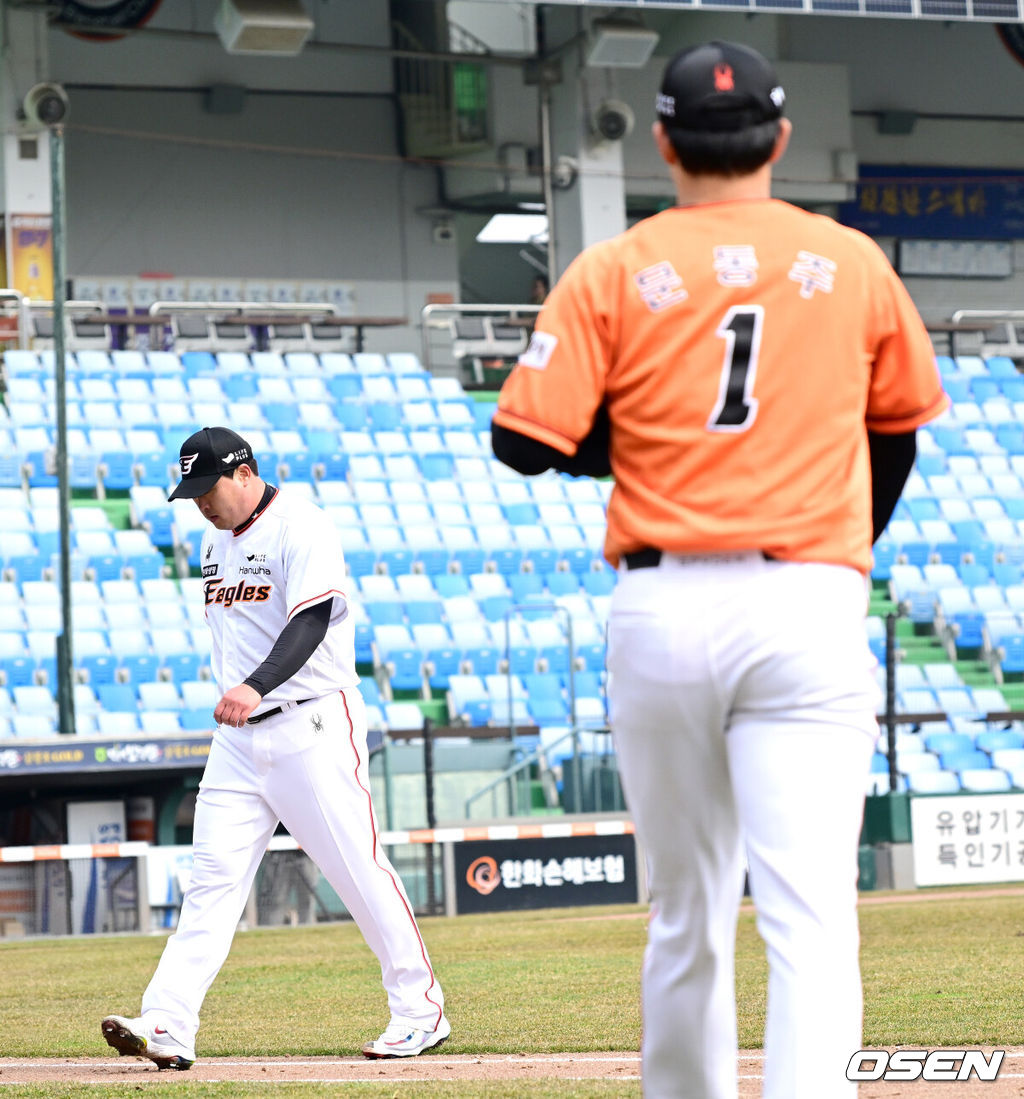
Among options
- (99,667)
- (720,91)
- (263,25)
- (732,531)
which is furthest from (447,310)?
(732,531)

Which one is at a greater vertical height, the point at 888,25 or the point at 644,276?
the point at 888,25

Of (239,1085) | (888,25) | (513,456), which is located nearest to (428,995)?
(239,1085)

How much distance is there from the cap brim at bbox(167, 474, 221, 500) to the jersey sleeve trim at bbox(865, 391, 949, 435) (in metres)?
3.00

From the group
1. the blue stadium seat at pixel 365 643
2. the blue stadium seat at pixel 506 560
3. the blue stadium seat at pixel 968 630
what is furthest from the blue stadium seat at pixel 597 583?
the blue stadium seat at pixel 968 630

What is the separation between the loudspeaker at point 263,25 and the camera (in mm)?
27859

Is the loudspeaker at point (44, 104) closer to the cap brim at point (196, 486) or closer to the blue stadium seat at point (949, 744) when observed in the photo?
the blue stadium seat at point (949, 744)

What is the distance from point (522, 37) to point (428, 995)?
2859cm

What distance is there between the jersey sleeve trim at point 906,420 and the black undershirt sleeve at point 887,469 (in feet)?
0.05

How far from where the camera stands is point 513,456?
349 cm

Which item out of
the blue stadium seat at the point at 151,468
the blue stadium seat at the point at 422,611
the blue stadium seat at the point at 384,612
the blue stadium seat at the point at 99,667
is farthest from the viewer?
the blue stadium seat at the point at 151,468

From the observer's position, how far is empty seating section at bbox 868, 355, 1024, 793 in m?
20.1

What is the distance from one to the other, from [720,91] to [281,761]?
10.8 feet

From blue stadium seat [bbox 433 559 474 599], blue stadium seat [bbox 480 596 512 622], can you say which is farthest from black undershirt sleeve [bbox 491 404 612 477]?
blue stadium seat [bbox 433 559 474 599]

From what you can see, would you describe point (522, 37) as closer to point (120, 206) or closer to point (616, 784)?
point (120, 206)
